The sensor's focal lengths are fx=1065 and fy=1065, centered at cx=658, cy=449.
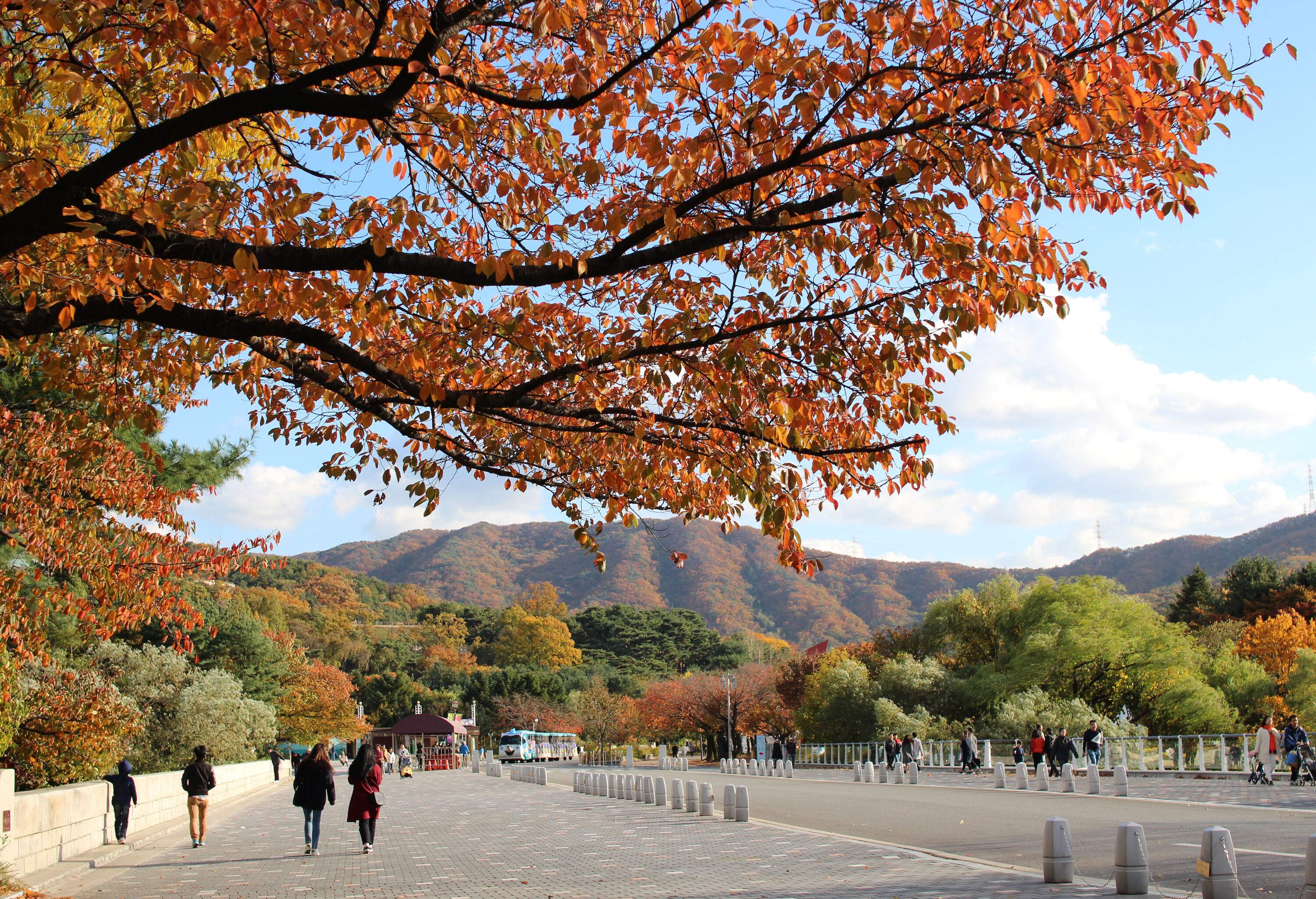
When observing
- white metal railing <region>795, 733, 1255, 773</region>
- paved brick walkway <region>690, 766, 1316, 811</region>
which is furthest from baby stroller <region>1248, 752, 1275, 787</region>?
white metal railing <region>795, 733, 1255, 773</region>

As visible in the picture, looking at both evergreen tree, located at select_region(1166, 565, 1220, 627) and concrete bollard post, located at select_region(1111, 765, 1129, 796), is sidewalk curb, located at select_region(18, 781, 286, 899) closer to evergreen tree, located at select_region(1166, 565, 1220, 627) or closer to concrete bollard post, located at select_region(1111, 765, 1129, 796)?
concrete bollard post, located at select_region(1111, 765, 1129, 796)

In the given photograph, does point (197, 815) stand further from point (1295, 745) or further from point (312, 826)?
point (1295, 745)

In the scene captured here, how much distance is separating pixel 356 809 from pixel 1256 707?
46833mm

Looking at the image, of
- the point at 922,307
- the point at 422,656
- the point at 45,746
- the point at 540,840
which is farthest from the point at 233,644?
the point at 422,656

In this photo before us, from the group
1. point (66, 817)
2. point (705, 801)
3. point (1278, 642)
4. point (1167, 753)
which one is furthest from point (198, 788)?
point (1278, 642)

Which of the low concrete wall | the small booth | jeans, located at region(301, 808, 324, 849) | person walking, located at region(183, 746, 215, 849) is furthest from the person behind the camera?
the small booth

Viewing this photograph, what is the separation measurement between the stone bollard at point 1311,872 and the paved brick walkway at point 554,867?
80.7 inches

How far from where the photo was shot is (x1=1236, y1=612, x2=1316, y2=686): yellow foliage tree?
185ft

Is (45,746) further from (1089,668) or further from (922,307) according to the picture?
(1089,668)

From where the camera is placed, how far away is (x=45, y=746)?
54.3 feet

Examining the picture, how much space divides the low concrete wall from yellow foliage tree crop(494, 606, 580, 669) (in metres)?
97.6

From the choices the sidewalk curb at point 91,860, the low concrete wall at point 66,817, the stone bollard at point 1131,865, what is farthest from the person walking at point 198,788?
the stone bollard at point 1131,865

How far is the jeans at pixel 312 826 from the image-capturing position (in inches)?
582

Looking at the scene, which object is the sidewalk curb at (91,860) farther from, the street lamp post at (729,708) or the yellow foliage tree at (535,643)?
the yellow foliage tree at (535,643)
